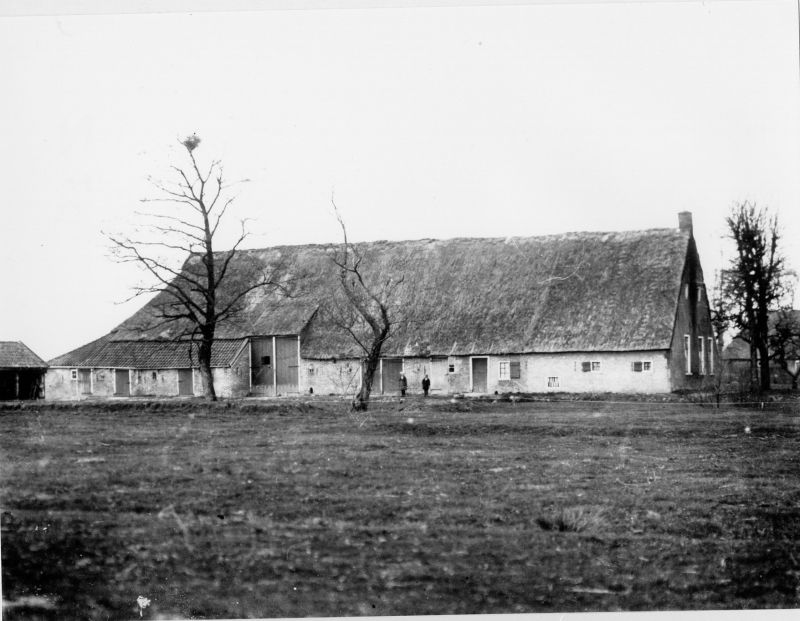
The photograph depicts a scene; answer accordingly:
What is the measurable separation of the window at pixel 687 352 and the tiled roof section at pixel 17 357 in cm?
2275

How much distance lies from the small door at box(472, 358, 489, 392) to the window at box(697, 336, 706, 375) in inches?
345

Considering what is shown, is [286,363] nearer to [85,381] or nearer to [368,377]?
[85,381]

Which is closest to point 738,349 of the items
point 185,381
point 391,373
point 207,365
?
point 391,373

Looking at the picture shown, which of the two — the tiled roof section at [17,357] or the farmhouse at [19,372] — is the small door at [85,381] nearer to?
the farmhouse at [19,372]

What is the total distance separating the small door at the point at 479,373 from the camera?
3167 centimetres

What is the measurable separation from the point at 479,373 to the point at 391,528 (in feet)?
70.7

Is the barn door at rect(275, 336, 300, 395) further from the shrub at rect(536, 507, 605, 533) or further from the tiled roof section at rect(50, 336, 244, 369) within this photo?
the shrub at rect(536, 507, 605, 533)

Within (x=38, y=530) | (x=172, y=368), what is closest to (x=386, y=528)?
(x=38, y=530)

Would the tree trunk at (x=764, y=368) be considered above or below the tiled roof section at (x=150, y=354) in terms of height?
below

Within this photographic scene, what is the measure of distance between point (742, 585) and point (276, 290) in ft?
82.0

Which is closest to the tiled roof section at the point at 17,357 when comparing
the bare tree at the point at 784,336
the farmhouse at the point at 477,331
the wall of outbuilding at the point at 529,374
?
the farmhouse at the point at 477,331

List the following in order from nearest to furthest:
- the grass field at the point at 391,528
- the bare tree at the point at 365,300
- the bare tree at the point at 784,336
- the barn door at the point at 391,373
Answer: the grass field at the point at 391,528 < the bare tree at the point at 784,336 < the bare tree at the point at 365,300 < the barn door at the point at 391,373

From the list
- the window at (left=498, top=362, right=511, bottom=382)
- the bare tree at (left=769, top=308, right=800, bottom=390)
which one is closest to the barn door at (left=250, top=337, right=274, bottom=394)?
the window at (left=498, top=362, right=511, bottom=382)

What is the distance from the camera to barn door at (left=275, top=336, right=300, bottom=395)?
32.1 m
